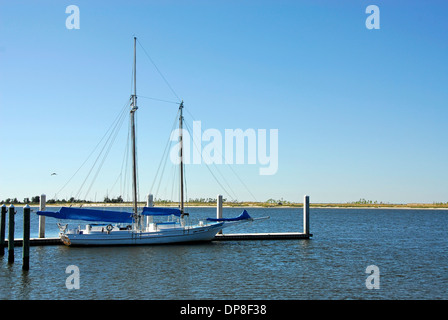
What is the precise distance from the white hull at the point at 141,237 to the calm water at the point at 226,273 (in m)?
1.02

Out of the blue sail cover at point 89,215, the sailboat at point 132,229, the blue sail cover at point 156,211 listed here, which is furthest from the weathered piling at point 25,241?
the blue sail cover at point 156,211

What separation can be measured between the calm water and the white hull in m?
1.02

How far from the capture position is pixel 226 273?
108 ft

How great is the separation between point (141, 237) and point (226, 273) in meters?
17.0

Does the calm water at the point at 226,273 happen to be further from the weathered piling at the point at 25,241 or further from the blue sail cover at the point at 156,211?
the blue sail cover at the point at 156,211

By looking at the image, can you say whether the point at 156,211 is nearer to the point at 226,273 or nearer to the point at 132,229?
the point at 132,229

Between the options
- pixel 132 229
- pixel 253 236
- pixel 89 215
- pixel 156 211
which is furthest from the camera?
pixel 253 236

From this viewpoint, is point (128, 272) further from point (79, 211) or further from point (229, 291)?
point (79, 211)

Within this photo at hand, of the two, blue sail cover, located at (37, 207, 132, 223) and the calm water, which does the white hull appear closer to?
the calm water

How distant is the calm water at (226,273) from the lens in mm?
26797

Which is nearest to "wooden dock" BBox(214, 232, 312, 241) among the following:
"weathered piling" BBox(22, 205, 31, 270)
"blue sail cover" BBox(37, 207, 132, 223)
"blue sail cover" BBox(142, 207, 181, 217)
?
"blue sail cover" BBox(142, 207, 181, 217)

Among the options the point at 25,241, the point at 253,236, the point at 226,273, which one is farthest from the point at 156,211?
the point at 226,273

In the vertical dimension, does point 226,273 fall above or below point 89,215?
below
